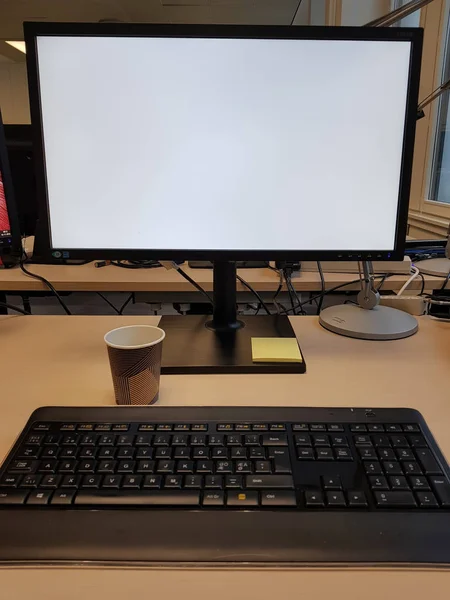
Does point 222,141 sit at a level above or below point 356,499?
above

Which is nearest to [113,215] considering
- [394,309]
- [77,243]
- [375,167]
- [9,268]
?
[77,243]

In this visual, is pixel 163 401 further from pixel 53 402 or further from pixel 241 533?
pixel 241 533

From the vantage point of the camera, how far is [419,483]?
0.40 meters

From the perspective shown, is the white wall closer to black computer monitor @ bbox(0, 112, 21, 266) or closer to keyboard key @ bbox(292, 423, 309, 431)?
black computer monitor @ bbox(0, 112, 21, 266)

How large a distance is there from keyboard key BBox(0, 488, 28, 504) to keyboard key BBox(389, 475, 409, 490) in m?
0.32

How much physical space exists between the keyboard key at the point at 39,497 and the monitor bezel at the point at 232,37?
39 cm

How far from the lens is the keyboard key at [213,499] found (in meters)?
0.38

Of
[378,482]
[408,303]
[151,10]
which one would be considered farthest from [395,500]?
[151,10]

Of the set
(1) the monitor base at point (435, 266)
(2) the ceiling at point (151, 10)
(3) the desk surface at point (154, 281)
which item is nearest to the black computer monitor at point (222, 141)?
(3) the desk surface at point (154, 281)

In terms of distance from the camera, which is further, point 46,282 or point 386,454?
point 46,282

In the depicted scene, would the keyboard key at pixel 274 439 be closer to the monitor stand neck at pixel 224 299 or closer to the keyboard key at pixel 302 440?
the keyboard key at pixel 302 440

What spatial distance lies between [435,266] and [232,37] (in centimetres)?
92

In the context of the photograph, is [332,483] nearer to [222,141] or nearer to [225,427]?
[225,427]

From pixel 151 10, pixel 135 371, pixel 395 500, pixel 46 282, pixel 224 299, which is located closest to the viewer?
pixel 395 500
